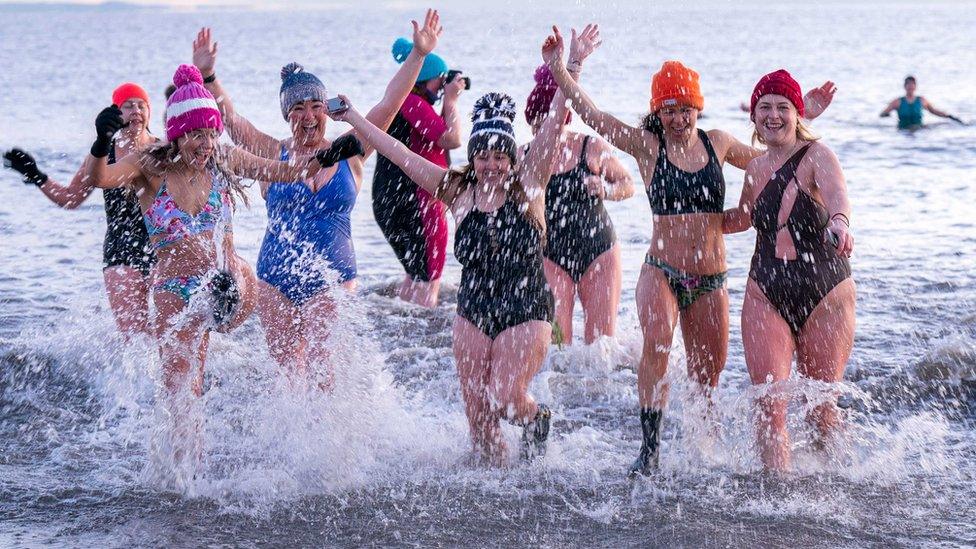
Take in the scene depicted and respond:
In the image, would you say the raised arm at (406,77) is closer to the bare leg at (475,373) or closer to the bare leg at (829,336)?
the bare leg at (475,373)

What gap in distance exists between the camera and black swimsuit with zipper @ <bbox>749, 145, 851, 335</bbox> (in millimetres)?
5414

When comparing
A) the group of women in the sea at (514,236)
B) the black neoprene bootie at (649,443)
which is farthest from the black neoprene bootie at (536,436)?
the black neoprene bootie at (649,443)

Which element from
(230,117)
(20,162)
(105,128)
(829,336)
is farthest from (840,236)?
(20,162)

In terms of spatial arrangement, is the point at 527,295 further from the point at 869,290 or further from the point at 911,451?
the point at 869,290

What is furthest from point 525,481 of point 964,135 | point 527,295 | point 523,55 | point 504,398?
point 523,55

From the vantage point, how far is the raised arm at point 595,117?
18.7ft

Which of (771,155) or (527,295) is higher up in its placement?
(771,155)

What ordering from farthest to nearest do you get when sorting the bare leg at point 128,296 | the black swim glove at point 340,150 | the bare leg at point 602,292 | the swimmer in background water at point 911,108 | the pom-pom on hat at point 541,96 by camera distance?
Result: 1. the swimmer in background water at point 911,108
2. the bare leg at point 602,292
3. the bare leg at point 128,296
4. the pom-pom on hat at point 541,96
5. the black swim glove at point 340,150

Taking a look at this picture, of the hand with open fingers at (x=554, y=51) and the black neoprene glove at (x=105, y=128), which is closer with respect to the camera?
the black neoprene glove at (x=105, y=128)

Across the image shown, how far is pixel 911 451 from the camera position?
20.5ft

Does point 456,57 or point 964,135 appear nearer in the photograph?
point 964,135

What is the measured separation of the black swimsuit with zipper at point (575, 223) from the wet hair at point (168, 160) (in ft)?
7.89

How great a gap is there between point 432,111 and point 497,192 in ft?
10.8

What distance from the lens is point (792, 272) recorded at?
5.45 meters
